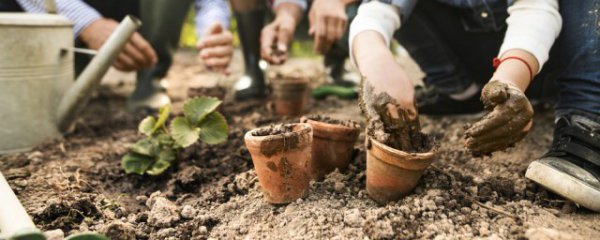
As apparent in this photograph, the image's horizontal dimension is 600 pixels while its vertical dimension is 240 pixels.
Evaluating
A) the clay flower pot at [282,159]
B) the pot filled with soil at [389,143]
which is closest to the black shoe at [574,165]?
the pot filled with soil at [389,143]

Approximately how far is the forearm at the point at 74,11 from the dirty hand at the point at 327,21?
1.16 m

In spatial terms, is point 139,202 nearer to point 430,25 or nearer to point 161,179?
point 161,179

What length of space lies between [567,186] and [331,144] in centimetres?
71

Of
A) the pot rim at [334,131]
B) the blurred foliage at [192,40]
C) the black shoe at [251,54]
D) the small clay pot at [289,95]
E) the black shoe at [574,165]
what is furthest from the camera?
the blurred foliage at [192,40]

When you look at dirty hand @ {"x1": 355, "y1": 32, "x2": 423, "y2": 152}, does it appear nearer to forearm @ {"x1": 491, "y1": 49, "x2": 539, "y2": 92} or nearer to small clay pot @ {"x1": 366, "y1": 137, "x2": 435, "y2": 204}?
small clay pot @ {"x1": 366, "y1": 137, "x2": 435, "y2": 204}

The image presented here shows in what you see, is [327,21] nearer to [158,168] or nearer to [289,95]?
[289,95]

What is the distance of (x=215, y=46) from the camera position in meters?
2.36

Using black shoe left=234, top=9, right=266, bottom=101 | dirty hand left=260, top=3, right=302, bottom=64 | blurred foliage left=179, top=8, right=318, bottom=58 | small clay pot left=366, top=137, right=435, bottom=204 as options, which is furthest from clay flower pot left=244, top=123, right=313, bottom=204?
blurred foliage left=179, top=8, right=318, bottom=58

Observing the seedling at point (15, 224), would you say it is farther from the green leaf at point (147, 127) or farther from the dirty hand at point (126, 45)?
the dirty hand at point (126, 45)

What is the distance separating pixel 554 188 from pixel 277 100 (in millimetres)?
1482

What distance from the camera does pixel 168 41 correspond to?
3137 millimetres

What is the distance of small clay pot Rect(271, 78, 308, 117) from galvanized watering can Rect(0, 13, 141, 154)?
803 millimetres

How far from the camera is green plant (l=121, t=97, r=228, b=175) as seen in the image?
1.80 metres

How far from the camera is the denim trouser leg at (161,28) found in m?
2.94
